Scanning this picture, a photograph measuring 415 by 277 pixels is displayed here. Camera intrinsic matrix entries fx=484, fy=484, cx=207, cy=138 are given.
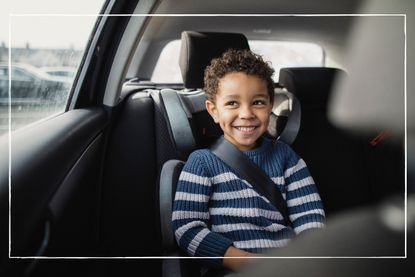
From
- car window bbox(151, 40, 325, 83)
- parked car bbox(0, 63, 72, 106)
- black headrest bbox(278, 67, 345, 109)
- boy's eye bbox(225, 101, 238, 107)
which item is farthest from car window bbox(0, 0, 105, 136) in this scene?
black headrest bbox(278, 67, 345, 109)

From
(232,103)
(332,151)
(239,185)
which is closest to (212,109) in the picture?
(232,103)

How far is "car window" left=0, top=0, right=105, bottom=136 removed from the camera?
2.53ft

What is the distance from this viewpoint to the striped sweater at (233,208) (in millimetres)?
830

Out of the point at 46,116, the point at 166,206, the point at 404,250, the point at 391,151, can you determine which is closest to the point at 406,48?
the point at 391,151

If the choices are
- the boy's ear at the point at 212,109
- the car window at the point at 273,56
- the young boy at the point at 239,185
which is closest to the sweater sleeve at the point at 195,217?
the young boy at the point at 239,185

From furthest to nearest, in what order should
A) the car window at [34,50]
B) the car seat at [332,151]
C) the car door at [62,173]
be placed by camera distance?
the car seat at [332,151], the car window at [34,50], the car door at [62,173]

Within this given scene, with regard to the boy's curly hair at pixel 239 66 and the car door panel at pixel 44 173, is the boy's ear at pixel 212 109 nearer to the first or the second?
the boy's curly hair at pixel 239 66

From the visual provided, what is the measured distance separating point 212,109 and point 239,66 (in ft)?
0.33

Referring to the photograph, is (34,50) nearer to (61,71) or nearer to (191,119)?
(61,71)

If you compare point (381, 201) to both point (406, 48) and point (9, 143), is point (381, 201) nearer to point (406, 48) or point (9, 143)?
point (406, 48)

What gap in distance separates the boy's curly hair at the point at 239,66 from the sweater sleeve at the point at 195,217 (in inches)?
6.6

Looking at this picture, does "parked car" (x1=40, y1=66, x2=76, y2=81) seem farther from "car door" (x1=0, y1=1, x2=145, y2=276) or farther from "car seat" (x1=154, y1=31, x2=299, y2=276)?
"car seat" (x1=154, y1=31, x2=299, y2=276)

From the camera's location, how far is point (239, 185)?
866 mm

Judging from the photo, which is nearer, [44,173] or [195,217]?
[44,173]
